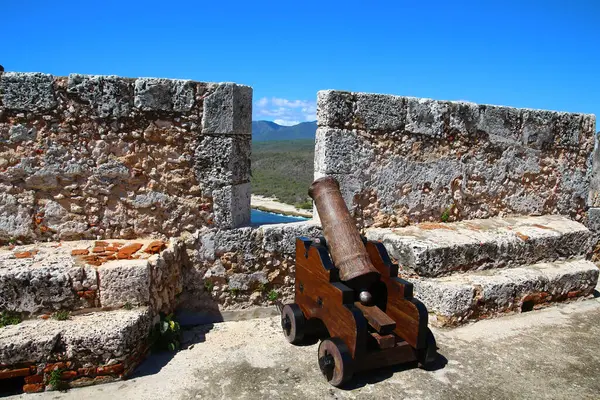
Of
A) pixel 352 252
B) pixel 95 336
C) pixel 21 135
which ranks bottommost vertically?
pixel 95 336

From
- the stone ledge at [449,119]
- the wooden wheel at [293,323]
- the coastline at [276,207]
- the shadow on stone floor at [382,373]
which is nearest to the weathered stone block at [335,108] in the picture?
the stone ledge at [449,119]

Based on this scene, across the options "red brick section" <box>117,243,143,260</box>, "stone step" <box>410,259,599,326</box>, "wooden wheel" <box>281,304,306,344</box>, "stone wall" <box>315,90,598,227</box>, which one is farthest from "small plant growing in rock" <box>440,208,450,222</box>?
"red brick section" <box>117,243,143,260</box>

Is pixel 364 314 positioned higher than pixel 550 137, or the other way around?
pixel 550 137

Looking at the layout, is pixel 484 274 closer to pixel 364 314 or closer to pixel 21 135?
pixel 364 314

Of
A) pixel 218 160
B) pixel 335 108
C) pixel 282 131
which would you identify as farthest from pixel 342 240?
pixel 282 131

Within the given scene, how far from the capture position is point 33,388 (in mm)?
2982

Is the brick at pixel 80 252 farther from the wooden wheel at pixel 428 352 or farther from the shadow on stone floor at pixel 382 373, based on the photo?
the wooden wheel at pixel 428 352

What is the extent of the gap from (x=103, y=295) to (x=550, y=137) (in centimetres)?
532

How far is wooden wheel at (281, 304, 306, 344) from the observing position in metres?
3.69

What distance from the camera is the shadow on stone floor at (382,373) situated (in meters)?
3.18

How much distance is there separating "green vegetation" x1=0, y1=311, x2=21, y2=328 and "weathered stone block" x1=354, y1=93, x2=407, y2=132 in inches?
133

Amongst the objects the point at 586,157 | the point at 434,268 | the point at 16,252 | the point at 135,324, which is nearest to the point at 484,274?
the point at 434,268

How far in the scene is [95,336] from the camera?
3.06 meters

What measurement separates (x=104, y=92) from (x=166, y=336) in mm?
2085
